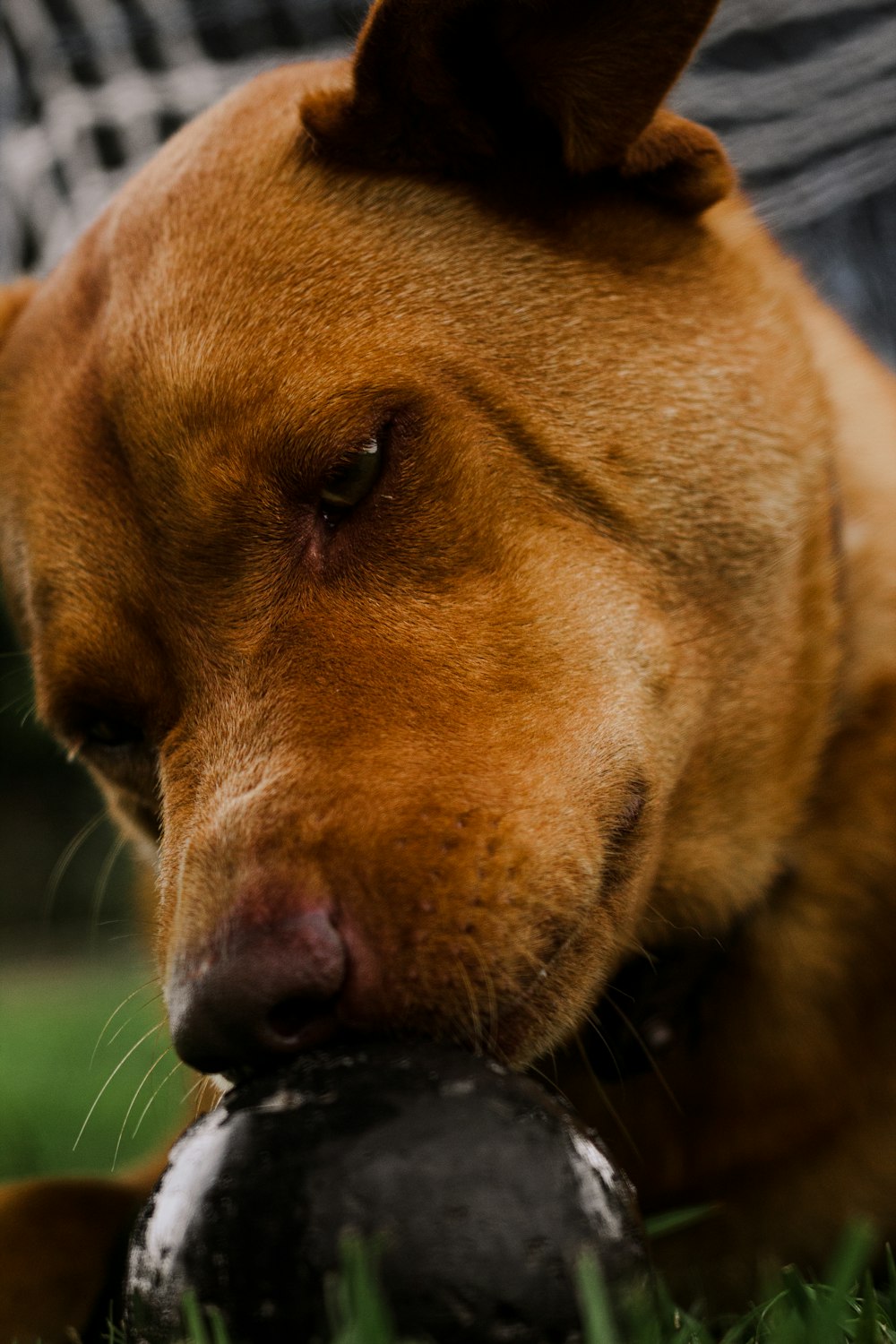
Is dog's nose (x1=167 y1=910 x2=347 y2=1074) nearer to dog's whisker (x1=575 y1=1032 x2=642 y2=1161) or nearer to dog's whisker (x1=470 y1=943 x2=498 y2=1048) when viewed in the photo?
dog's whisker (x1=470 y1=943 x2=498 y2=1048)

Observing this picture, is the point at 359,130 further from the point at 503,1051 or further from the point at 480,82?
the point at 503,1051

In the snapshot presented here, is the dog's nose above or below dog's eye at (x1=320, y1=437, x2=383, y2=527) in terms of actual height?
below

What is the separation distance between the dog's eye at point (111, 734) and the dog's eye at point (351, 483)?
556 millimetres

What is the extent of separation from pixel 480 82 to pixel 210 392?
2.32 feet

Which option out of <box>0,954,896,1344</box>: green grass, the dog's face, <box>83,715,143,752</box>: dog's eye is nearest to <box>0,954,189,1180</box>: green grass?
<box>0,954,896,1344</box>: green grass

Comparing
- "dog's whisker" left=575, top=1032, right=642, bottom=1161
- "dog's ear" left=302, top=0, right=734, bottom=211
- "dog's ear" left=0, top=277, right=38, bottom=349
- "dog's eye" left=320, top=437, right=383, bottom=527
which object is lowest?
"dog's whisker" left=575, top=1032, right=642, bottom=1161

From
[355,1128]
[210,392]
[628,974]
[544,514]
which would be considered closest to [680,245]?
[544,514]

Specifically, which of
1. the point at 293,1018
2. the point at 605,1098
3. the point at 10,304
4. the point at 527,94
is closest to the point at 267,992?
the point at 293,1018

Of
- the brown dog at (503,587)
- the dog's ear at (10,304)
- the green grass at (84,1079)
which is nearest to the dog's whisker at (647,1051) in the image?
the brown dog at (503,587)

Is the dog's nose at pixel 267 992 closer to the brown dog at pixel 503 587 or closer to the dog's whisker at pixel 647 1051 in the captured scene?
the brown dog at pixel 503 587

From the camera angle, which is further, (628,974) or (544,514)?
(628,974)

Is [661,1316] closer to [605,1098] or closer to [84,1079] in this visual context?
[605,1098]

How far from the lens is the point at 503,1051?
1.84 m

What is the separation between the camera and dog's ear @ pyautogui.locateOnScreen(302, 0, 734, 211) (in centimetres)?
218
